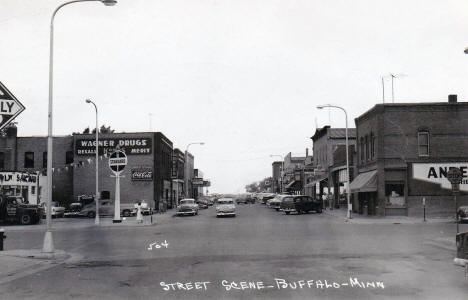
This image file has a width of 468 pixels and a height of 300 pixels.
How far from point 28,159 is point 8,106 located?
51874mm

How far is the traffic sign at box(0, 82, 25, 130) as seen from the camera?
419 inches

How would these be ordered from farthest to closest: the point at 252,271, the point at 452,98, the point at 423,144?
the point at 452,98
the point at 423,144
the point at 252,271

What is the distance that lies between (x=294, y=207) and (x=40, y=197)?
24.9m

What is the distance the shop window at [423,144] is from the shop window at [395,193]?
2809 millimetres

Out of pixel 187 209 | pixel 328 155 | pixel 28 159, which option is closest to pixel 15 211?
pixel 187 209

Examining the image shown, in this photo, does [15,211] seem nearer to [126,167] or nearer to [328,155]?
[126,167]

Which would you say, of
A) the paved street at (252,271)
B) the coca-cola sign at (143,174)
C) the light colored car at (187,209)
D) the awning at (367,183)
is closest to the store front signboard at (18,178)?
the coca-cola sign at (143,174)

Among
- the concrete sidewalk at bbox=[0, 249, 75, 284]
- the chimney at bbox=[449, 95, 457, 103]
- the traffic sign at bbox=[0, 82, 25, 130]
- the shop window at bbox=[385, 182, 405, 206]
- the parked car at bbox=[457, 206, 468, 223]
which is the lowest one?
the concrete sidewalk at bbox=[0, 249, 75, 284]

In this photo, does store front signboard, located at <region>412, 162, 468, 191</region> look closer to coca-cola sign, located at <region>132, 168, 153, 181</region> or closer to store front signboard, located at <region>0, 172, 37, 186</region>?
coca-cola sign, located at <region>132, 168, 153, 181</region>

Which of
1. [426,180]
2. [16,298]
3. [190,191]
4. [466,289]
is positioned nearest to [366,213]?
[426,180]

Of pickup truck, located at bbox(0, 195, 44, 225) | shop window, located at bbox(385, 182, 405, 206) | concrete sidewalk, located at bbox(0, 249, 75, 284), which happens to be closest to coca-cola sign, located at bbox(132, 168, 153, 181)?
pickup truck, located at bbox(0, 195, 44, 225)

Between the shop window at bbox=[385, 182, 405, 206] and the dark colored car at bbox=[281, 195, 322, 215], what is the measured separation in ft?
29.9

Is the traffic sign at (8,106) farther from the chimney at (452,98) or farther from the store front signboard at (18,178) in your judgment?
the store front signboard at (18,178)

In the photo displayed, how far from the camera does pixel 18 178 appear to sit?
47.8 m
